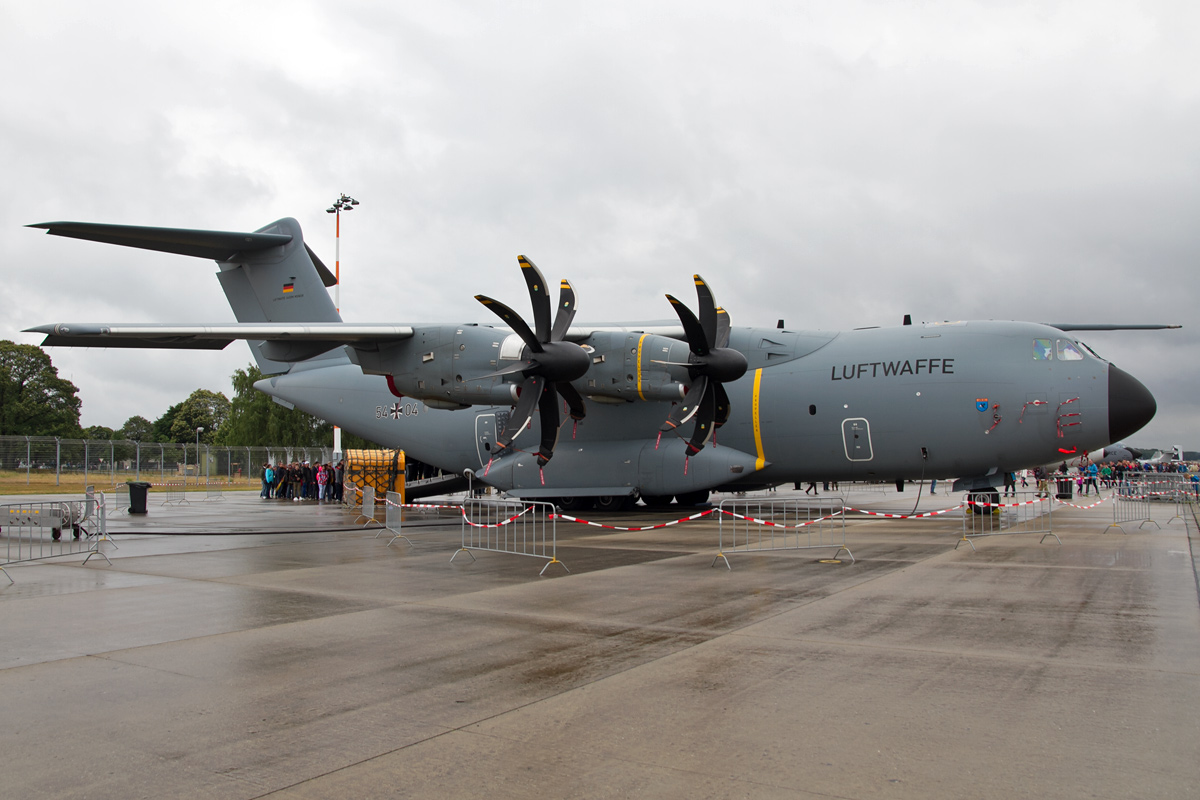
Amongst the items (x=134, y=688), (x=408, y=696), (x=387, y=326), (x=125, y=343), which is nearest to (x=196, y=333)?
(x=125, y=343)

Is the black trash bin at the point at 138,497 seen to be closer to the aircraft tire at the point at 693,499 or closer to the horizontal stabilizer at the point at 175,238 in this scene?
the horizontal stabilizer at the point at 175,238

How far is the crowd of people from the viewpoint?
3122cm

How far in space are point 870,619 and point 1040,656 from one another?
1.46m

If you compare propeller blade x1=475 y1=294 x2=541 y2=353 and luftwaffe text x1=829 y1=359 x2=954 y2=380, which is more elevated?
propeller blade x1=475 y1=294 x2=541 y2=353

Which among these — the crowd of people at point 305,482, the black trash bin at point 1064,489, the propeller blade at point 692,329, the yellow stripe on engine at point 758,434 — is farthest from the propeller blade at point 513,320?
the black trash bin at point 1064,489

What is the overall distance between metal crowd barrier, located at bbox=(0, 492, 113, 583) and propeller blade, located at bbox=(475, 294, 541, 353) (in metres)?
6.56

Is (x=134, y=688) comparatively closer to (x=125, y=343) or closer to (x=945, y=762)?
(x=945, y=762)

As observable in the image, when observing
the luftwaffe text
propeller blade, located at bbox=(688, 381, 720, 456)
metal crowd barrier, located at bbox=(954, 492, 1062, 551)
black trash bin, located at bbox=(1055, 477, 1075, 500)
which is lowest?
black trash bin, located at bbox=(1055, 477, 1075, 500)

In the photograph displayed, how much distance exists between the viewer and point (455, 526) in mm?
17516

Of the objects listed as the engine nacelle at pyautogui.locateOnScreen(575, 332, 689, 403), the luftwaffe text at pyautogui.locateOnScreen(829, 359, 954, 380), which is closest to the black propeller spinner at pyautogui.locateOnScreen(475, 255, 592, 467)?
the engine nacelle at pyautogui.locateOnScreen(575, 332, 689, 403)

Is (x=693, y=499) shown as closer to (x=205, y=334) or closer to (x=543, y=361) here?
(x=543, y=361)

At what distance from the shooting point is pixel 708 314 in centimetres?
1512

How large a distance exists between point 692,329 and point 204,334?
28.4 feet

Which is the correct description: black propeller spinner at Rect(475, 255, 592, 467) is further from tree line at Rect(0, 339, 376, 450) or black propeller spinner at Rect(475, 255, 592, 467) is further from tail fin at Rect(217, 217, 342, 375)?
tree line at Rect(0, 339, 376, 450)
